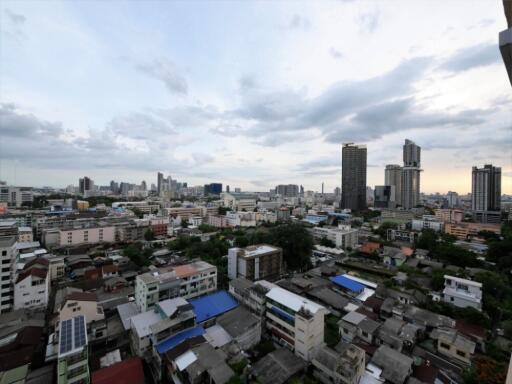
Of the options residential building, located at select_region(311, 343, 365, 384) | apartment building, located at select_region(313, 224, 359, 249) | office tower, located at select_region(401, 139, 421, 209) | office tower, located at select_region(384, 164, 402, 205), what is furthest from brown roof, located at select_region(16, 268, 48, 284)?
office tower, located at select_region(384, 164, 402, 205)

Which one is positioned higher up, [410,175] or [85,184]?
[410,175]

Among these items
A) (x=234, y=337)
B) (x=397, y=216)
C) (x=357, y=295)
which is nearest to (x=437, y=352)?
(x=357, y=295)

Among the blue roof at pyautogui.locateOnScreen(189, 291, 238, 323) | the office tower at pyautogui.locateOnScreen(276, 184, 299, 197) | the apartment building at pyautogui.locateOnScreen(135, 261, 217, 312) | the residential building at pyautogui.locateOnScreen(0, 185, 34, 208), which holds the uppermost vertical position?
the office tower at pyautogui.locateOnScreen(276, 184, 299, 197)

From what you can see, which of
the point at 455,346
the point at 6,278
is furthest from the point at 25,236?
the point at 455,346

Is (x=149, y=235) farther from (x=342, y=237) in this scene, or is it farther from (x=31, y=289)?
(x=342, y=237)

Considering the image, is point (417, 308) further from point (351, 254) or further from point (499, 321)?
point (351, 254)

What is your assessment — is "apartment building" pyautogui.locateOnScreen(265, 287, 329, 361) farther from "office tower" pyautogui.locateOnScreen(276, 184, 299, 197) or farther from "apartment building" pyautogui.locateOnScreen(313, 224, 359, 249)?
"office tower" pyautogui.locateOnScreen(276, 184, 299, 197)
